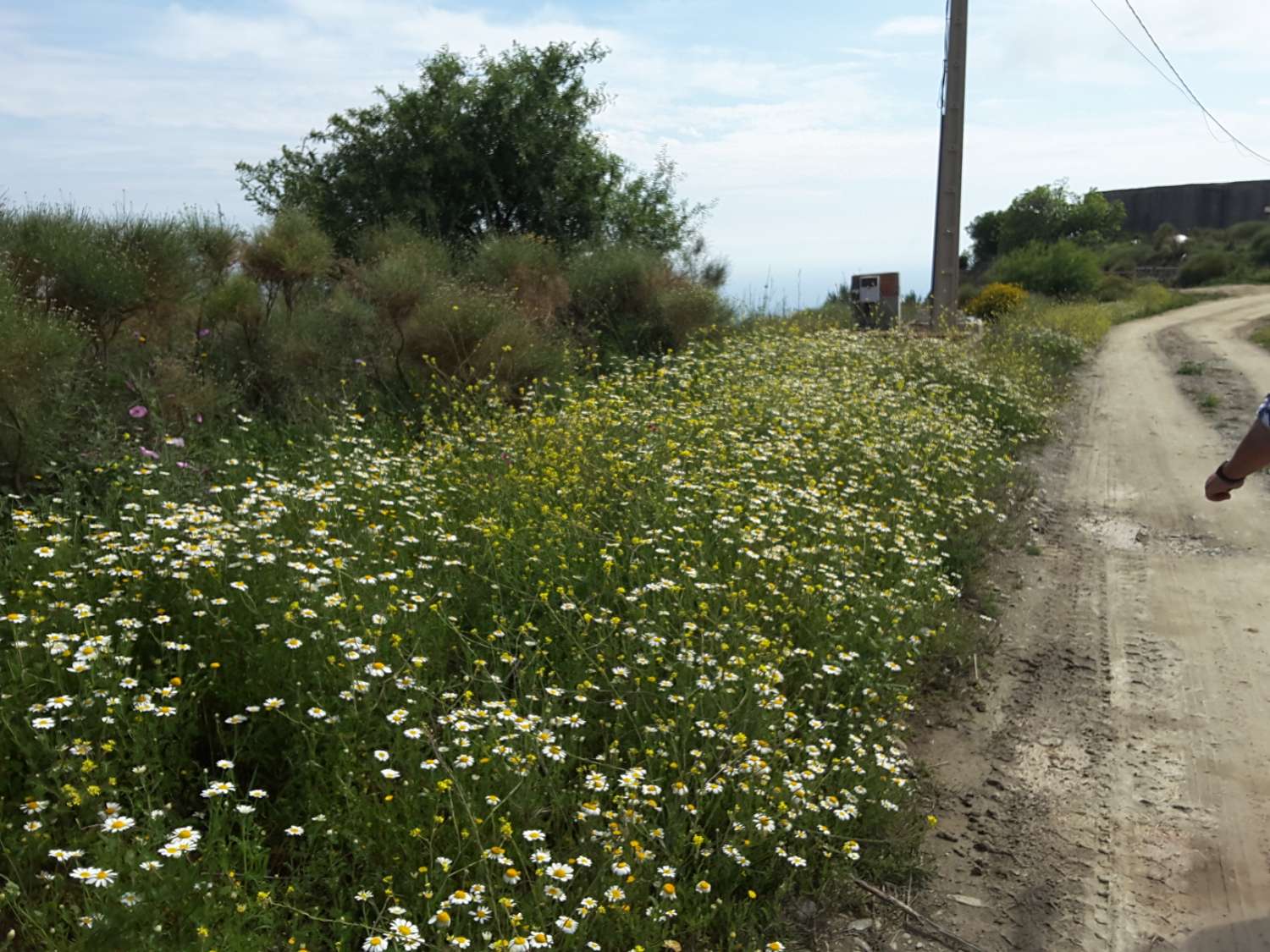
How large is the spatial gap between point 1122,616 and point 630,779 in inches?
145

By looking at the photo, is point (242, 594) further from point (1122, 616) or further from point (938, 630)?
point (1122, 616)

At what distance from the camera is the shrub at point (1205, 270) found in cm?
4616

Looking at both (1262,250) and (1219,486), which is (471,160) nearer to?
(1219,486)

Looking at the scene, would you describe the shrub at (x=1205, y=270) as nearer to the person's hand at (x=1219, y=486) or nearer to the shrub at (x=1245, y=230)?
the shrub at (x=1245, y=230)

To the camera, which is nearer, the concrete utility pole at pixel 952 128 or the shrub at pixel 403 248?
the shrub at pixel 403 248

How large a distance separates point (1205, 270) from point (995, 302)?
26.1m

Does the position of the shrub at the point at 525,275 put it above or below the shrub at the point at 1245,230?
below

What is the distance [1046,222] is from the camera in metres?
63.9

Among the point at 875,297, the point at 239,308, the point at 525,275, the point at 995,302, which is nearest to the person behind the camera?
the point at 239,308

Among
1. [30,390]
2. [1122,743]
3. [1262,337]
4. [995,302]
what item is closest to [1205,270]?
[995,302]

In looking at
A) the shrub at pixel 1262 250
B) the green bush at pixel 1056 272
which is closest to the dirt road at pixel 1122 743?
the green bush at pixel 1056 272

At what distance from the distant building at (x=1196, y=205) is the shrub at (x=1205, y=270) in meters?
26.6

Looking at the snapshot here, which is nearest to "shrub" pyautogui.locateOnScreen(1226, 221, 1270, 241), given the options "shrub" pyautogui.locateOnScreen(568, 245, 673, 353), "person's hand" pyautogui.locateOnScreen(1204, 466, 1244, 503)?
"shrub" pyautogui.locateOnScreen(568, 245, 673, 353)

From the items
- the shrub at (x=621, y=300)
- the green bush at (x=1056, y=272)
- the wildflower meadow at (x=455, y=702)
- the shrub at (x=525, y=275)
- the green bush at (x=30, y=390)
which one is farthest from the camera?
the green bush at (x=1056, y=272)
